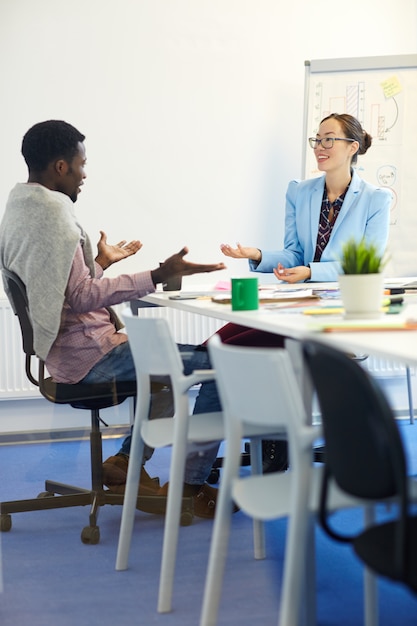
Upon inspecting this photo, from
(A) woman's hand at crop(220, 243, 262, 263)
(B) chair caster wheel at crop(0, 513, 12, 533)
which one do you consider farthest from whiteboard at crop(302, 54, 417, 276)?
(B) chair caster wheel at crop(0, 513, 12, 533)

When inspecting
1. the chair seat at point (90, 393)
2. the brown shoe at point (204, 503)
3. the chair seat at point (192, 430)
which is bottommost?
the brown shoe at point (204, 503)

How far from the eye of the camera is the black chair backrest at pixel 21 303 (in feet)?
9.91

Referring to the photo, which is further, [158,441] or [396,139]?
[396,139]

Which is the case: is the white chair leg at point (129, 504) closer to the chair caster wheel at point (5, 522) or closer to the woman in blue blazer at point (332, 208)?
the chair caster wheel at point (5, 522)

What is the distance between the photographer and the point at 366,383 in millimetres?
1332

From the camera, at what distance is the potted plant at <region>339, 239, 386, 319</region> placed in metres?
2.18

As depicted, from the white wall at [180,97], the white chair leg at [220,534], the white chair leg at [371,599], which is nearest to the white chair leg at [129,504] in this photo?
the white chair leg at [220,534]

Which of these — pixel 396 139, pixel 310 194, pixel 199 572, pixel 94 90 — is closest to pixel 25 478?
pixel 199 572

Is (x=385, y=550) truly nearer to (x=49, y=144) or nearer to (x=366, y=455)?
(x=366, y=455)

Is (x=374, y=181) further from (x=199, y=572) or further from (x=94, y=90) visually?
(x=199, y=572)

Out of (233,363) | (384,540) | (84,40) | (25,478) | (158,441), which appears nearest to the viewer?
(384,540)

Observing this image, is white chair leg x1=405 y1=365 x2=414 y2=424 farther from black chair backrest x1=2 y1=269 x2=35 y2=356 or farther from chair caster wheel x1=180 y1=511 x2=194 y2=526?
black chair backrest x1=2 y1=269 x2=35 y2=356

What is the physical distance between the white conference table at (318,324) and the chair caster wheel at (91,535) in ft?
2.54

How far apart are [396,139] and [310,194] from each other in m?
0.93
